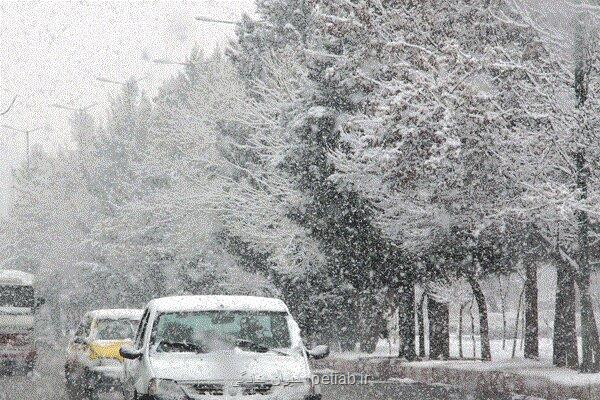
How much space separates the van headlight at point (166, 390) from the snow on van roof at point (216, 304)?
55.6 inches

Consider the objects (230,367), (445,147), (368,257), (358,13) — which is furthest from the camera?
(368,257)

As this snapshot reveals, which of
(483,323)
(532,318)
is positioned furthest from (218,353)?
(483,323)

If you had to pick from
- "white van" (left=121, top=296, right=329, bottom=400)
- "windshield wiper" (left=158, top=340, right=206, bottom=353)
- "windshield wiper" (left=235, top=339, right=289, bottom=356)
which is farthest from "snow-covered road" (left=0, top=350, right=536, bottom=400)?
"windshield wiper" (left=235, top=339, right=289, bottom=356)

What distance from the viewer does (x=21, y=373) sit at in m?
30.3

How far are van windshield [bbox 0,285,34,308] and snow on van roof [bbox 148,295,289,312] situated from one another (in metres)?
19.8

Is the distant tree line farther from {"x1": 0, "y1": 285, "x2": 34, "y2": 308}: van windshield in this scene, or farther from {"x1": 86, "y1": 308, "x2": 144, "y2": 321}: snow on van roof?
{"x1": 0, "y1": 285, "x2": 34, "y2": 308}: van windshield

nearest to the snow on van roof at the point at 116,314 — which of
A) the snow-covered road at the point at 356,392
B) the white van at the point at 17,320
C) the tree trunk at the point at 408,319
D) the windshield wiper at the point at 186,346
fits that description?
the snow-covered road at the point at 356,392

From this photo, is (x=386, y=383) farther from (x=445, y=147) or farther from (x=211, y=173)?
(x=211, y=173)

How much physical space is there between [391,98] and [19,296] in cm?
1652

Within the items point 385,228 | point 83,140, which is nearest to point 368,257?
point 385,228

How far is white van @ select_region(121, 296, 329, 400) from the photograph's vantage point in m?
10.4

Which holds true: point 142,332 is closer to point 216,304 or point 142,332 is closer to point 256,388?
point 216,304

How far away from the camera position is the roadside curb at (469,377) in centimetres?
1767

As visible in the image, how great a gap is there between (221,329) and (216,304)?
28cm
